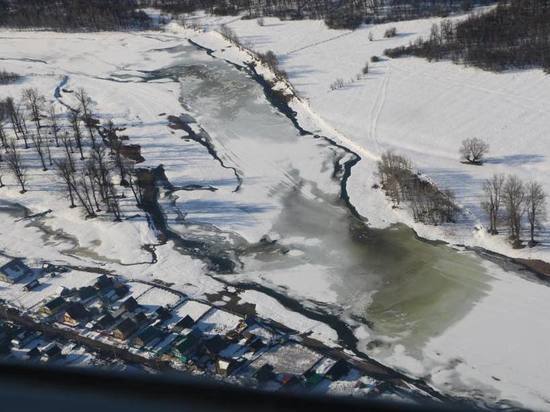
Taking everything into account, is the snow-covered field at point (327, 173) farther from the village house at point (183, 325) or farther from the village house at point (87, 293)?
the village house at point (87, 293)

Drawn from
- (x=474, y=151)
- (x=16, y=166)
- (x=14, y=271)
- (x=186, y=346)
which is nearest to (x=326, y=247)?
(x=186, y=346)

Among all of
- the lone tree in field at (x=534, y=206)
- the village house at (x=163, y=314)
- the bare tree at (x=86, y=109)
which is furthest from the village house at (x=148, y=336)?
the bare tree at (x=86, y=109)

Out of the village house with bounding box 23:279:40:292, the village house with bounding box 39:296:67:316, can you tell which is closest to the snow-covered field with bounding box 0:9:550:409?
the village house with bounding box 23:279:40:292

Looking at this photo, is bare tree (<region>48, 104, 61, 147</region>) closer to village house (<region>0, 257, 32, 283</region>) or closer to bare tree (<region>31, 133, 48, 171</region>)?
bare tree (<region>31, 133, 48, 171</region>)

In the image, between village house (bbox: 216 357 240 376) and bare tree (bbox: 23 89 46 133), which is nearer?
village house (bbox: 216 357 240 376)

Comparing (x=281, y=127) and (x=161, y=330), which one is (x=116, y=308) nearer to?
(x=161, y=330)
